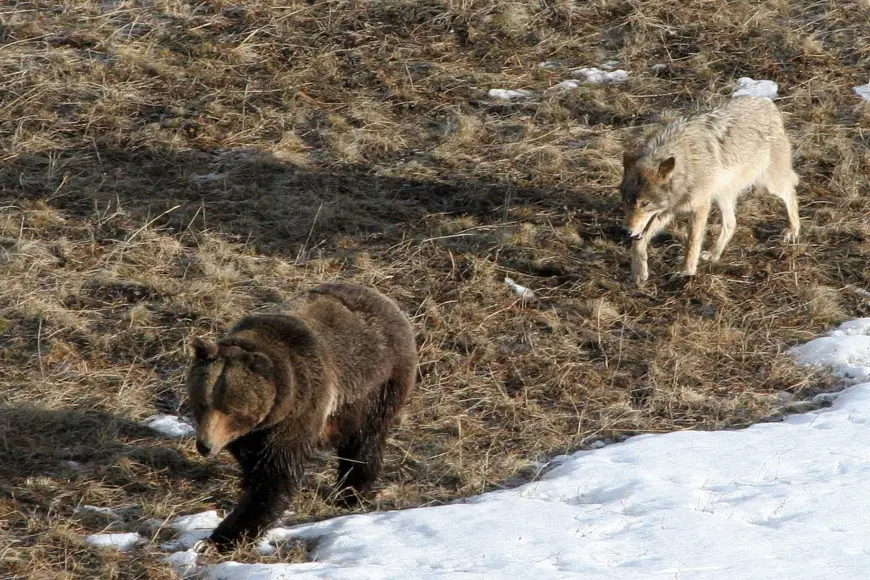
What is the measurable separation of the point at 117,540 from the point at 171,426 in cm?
140

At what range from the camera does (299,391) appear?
634cm

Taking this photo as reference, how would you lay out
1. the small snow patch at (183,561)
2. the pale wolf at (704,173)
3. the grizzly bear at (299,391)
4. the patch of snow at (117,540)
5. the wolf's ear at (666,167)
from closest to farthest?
the small snow patch at (183,561), the grizzly bear at (299,391), the patch of snow at (117,540), the wolf's ear at (666,167), the pale wolf at (704,173)

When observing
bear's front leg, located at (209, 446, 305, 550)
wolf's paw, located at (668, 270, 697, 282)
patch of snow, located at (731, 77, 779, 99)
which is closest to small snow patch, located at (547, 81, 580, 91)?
patch of snow, located at (731, 77, 779, 99)

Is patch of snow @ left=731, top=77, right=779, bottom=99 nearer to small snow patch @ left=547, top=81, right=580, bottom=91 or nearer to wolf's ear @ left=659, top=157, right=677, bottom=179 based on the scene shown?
small snow patch @ left=547, top=81, right=580, bottom=91

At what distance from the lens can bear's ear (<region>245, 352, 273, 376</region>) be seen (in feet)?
20.0

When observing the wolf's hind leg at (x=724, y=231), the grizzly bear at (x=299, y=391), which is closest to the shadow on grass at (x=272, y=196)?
the wolf's hind leg at (x=724, y=231)

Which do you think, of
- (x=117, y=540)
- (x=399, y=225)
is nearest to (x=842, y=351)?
(x=399, y=225)

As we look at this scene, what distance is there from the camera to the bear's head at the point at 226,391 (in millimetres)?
6000

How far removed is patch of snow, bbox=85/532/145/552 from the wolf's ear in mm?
5703

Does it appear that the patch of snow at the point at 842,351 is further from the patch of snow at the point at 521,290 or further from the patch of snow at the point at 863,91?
the patch of snow at the point at 863,91

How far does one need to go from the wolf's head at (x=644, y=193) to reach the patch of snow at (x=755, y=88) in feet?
11.7

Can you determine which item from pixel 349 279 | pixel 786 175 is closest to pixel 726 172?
pixel 786 175

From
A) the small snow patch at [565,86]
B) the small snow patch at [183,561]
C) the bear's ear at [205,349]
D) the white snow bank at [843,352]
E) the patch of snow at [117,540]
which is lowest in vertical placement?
the white snow bank at [843,352]

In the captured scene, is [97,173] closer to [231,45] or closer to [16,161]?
[16,161]
